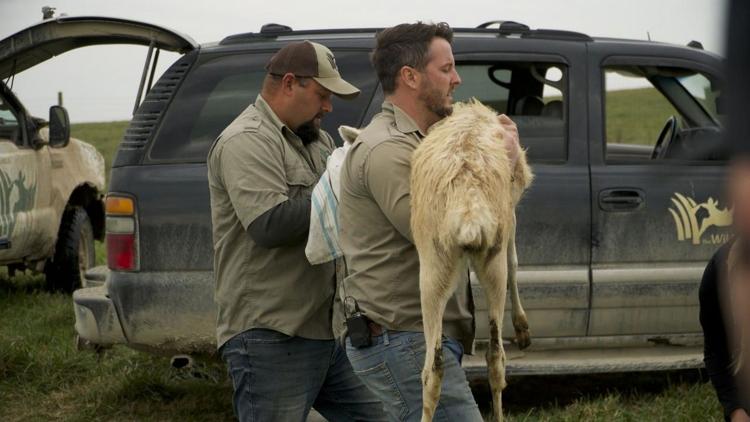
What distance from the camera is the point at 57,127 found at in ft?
27.9

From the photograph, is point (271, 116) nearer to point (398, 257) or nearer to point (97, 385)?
point (398, 257)

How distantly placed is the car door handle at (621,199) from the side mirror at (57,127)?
16.6 feet

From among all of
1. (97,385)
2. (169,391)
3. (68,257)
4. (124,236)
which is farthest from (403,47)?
(68,257)

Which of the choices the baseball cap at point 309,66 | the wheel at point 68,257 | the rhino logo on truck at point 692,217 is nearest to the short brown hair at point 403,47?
the baseball cap at point 309,66

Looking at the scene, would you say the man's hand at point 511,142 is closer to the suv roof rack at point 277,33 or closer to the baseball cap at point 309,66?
the baseball cap at point 309,66

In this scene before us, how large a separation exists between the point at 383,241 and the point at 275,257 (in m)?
0.57

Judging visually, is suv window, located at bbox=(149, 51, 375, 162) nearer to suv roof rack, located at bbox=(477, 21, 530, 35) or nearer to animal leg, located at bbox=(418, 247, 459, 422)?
suv roof rack, located at bbox=(477, 21, 530, 35)

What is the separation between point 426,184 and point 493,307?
42 cm

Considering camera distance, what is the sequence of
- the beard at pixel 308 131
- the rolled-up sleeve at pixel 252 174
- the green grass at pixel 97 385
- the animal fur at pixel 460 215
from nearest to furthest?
the animal fur at pixel 460 215
the rolled-up sleeve at pixel 252 174
the beard at pixel 308 131
the green grass at pixel 97 385

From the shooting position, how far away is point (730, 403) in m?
3.22

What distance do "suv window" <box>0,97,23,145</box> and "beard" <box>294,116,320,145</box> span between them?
238 inches

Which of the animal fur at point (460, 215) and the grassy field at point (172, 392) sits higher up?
the animal fur at point (460, 215)

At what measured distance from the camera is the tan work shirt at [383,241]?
2.72 m

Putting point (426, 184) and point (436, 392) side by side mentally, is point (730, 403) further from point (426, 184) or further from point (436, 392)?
point (426, 184)
